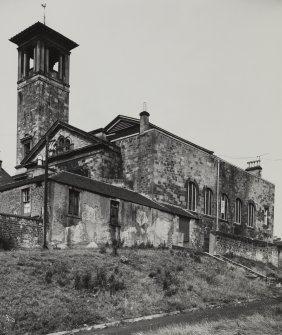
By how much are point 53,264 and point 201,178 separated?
20.3 meters

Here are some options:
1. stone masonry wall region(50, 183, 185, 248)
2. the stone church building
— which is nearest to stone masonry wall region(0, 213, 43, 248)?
the stone church building

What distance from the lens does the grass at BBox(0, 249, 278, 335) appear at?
15516 millimetres

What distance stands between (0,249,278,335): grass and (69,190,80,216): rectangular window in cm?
320

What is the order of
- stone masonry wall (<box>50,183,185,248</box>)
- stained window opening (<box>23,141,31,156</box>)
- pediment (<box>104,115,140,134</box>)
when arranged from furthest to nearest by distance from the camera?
1. stained window opening (<box>23,141,31,156</box>)
2. pediment (<box>104,115,140,134</box>)
3. stone masonry wall (<box>50,183,185,248</box>)

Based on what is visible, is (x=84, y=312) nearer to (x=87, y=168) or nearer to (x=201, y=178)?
(x=87, y=168)

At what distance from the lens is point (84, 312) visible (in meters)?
16.0

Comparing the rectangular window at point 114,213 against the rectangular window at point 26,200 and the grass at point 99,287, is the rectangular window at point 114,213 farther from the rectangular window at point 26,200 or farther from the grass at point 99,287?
the rectangular window at point 26,200

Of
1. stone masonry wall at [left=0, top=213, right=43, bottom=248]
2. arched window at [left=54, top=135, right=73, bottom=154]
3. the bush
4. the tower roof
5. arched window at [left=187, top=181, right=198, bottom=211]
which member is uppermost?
the tower roof

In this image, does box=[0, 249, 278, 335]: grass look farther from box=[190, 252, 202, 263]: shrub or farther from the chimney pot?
the chimney pot

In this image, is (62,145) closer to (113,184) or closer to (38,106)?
(113,184)

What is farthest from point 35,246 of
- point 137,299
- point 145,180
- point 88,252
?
point 145,180

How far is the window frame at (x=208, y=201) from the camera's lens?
128 ft

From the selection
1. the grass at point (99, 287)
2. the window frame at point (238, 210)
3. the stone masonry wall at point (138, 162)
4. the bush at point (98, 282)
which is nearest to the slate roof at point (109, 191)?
the stone masonry wall at point (138, 162)

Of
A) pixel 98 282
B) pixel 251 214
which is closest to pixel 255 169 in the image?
pixel 251 214
